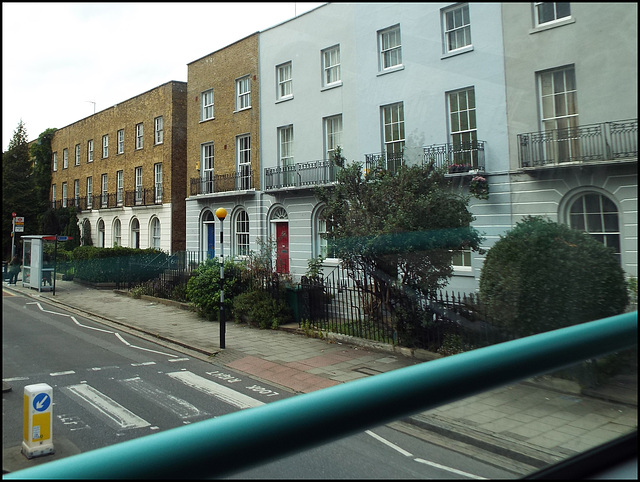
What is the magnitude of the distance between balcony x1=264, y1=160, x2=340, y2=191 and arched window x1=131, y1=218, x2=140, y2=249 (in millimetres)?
346

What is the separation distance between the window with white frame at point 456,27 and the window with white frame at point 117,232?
2.82 ft

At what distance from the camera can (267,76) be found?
4.30ft

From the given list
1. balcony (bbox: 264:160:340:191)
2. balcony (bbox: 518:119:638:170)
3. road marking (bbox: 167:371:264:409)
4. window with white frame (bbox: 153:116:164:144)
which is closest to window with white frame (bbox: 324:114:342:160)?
balcony (bbox: 264:160:340:191)

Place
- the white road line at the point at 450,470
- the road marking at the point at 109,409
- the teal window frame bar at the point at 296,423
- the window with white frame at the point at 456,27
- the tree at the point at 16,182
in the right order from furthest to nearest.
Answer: the window with white frame at the point at 456,27 → the road marking at the point at 109,409 → the white road line at the point at 450,470 → the tree at the point at 16,182 → the teal window frame bar at the point at 296,423

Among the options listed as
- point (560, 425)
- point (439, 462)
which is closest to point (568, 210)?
point (560, 425)

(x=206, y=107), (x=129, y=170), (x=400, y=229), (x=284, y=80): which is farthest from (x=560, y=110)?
(x=400, y=229)

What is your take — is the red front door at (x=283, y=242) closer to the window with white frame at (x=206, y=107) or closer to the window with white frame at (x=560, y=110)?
the window with white frame at (x=206, y=107)

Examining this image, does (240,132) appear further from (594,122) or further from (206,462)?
(206,462)

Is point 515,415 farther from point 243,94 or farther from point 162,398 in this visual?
point 243,94

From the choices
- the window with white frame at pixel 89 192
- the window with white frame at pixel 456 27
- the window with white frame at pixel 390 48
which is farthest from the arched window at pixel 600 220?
the window with white frame at pixel 89 192

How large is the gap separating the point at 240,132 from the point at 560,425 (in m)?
1.02

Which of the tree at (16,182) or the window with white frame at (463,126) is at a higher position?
the window with white frame at (463,126)

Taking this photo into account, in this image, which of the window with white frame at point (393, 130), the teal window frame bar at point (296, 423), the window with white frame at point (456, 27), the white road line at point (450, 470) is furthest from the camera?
the window with white frame at point (393, 130)

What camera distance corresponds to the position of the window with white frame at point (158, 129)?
125cm
